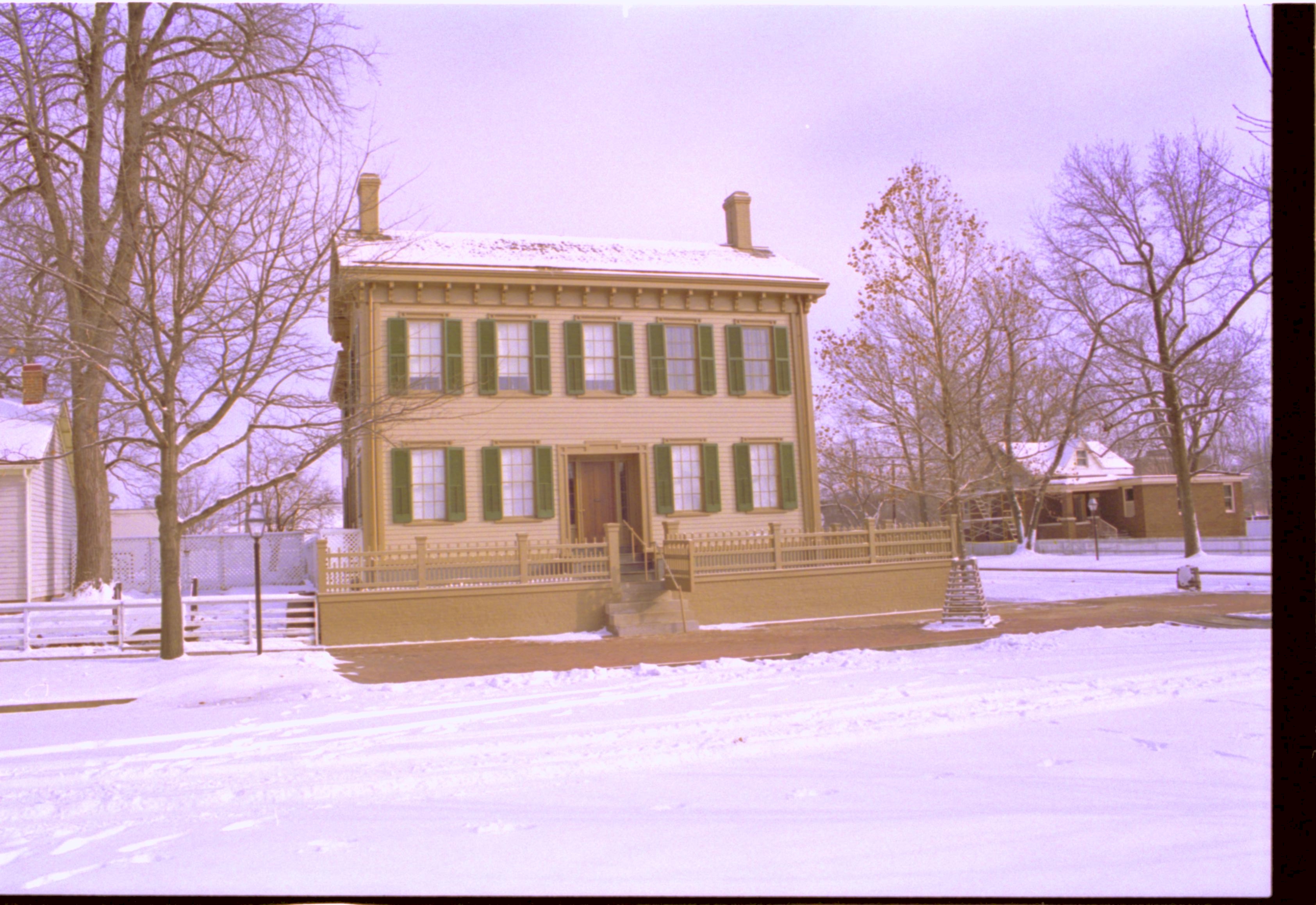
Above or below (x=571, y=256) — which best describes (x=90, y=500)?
below

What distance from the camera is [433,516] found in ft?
56.1

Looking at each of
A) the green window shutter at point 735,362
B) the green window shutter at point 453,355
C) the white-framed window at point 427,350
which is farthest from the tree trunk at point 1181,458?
the white-framed window at point 427,350

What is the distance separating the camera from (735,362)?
19266 mm

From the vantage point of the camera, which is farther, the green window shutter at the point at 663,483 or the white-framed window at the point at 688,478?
the white-framed window at the point at 688,478

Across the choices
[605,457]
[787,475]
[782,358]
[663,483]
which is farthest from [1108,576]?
[605,457]

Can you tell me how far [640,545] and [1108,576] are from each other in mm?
14690

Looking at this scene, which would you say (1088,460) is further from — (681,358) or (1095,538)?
(681,358)

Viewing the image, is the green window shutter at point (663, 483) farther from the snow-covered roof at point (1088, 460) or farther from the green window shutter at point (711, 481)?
the snow-covered roof at point (1088, 460)

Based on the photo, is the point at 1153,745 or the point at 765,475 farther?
the point at 765,475

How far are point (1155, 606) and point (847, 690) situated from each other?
10.0 metres

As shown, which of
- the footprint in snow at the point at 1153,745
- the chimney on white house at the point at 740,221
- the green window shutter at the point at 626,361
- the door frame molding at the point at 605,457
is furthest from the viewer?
the chimney on white house at the point at 740,221

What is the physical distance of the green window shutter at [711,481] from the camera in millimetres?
18656

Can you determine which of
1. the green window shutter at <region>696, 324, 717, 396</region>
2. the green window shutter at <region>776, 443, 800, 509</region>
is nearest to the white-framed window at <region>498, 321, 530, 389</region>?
the green window shutter at <region>696, 324, 717, 396</region>

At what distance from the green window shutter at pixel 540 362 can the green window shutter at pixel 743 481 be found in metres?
4.08
